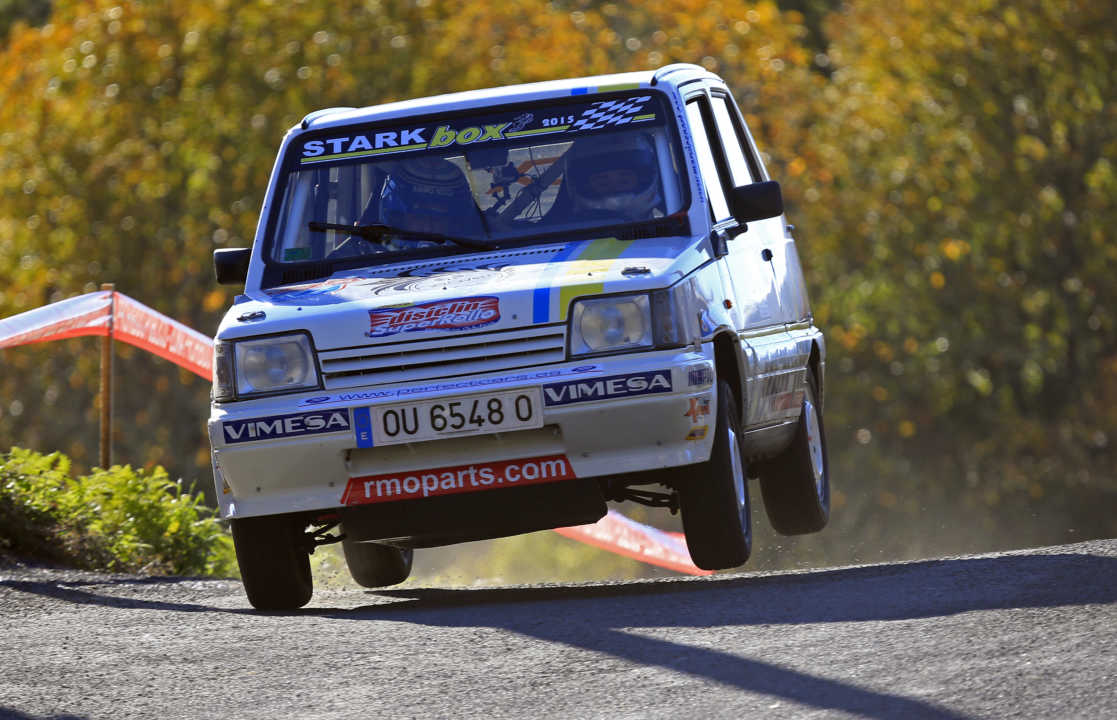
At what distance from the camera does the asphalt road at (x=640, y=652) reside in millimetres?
5609

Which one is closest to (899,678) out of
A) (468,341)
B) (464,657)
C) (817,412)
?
(464,657)

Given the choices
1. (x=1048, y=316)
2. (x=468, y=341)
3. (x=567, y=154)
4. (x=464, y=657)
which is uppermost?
(x=567, y=154)

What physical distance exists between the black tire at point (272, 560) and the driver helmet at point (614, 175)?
5.72 ft

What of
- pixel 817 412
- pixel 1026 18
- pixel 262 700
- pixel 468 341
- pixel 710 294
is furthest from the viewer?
pixel 1026 18

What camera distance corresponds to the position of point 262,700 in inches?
240

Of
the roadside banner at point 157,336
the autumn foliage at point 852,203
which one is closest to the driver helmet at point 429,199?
the roadside banner at point 157,336

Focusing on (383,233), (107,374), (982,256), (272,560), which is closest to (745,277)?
(383,233)

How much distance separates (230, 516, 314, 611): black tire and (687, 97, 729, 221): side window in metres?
2.17

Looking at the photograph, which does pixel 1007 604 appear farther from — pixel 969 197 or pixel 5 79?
pixel 5 79

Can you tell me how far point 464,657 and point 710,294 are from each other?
2.09m

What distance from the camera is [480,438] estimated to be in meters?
7.60

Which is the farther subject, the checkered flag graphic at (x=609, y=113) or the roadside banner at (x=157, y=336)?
the roadside banner at (x=157, y=336)

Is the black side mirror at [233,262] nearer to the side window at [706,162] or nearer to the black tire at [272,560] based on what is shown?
the black tire at [272,560]

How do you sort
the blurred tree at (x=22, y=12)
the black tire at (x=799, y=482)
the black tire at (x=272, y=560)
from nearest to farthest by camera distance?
1. the black tire at (x=272, y=560)
2. the black tire at (x=799, y=482)
3. the blurred tree at (x=22, y=12)
